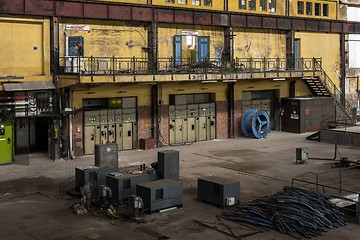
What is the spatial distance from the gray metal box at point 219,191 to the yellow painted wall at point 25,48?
13.0 m

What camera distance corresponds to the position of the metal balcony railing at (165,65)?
2742 centimetres

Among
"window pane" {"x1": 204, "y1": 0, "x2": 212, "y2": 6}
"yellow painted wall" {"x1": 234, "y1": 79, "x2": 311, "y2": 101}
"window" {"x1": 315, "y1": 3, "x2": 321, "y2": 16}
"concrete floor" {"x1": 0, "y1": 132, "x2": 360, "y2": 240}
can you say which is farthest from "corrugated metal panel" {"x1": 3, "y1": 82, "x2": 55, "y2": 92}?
"window" {"x1": 315, "y1": 3, "x2": 321, "y2": 16}

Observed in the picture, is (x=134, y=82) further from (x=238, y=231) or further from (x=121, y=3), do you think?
(x=238, y=231)

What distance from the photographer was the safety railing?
1519 inches

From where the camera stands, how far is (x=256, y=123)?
1351 inches

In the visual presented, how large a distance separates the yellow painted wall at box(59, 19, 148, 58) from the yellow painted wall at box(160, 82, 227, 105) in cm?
262

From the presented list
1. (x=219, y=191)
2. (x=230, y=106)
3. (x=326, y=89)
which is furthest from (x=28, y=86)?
(x=326, y=89)

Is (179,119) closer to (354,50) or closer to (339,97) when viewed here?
(339,97)

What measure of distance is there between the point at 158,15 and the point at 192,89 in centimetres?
537

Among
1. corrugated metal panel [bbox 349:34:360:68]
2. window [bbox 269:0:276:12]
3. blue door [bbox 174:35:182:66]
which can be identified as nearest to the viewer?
blue door [bbox 174:35:182:66]

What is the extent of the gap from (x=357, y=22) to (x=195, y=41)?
1781cm

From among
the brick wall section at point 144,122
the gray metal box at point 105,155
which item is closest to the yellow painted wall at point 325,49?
the brick wall section at point 144,122

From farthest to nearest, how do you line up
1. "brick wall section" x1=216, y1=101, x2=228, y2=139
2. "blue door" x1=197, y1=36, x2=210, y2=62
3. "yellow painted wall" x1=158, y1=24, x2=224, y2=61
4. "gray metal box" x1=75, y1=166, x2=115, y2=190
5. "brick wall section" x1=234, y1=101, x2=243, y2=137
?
"brick wall section" x1=234, y1=101, x2=243, y2=137
"brick wall section" x1=216, y1=101, x2=228, y2=139
"blue door" x1=197, y1=36, x2=210, y2=62
"yellow painted wall" x1=158, y1=24, x2=224, y2=61
"gray metal box" x1=75, y1=166, x2=115, y2=190

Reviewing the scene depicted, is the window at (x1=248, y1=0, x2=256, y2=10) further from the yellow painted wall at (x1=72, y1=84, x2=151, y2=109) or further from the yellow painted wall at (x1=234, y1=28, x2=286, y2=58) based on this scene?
the yellow painted wall at (x1=72, y1=84, x2=151, y2=109)
